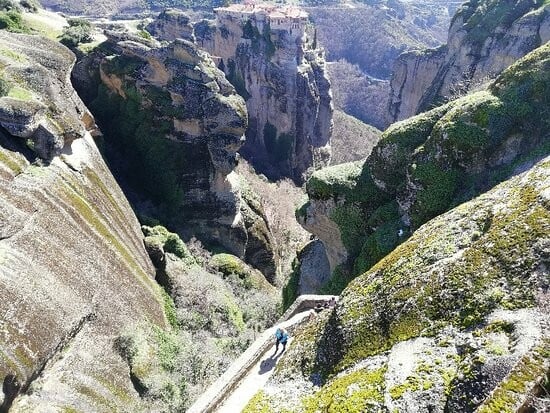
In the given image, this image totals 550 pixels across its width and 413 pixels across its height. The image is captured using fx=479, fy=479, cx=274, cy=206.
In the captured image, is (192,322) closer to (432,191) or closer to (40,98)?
(40,98)

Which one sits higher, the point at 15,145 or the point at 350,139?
the point at 15,145

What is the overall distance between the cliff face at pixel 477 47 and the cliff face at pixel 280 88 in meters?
15.5

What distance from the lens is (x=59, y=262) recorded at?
20875 mm

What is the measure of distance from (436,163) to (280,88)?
55655 millimetres

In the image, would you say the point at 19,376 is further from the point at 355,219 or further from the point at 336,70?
the point at 336,70

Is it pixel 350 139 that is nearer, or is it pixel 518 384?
pixel 518 384

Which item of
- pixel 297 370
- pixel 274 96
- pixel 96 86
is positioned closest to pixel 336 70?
pixel 274 96

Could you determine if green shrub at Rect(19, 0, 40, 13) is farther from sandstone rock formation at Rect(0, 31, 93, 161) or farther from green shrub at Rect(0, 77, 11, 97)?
green shrub at Rect(0, 77, 11, 97)

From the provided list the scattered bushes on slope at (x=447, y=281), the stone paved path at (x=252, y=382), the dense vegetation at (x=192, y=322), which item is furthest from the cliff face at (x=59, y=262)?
the scattered bushes on slope at (x=447, y=281)

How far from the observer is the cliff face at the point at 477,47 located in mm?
40500

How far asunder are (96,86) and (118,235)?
21.8m

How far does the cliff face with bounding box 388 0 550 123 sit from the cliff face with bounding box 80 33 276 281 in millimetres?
17678

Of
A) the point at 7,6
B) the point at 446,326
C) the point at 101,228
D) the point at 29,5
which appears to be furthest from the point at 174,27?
the point at 446,326

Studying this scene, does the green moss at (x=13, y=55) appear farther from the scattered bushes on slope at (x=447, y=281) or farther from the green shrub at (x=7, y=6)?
the scattered bushes on slope at (x=447, y=281)
